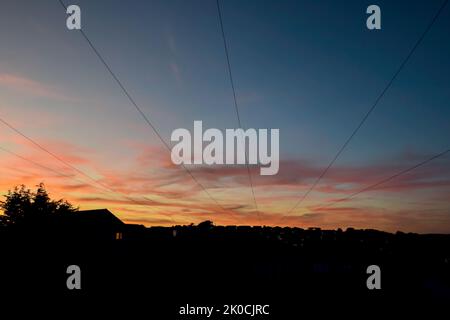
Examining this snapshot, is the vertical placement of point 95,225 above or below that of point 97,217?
below

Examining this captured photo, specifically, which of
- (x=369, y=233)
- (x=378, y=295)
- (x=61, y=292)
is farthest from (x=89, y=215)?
(x=369, y=233)

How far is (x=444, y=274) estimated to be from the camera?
4150 cm

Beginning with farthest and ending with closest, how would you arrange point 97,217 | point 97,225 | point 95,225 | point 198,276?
point 97,217
point 97,225
point 95,225
point 198,276

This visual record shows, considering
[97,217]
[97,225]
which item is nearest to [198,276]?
[97,225]

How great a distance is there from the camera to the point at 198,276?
36.4 m

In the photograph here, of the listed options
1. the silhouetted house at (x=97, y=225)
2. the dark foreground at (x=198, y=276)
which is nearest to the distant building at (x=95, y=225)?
the silhouetted house at (x=97, y=225)

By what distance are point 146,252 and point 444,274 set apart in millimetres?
36914

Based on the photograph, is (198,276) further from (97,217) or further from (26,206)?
(26,206)

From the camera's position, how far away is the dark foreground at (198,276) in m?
24.4

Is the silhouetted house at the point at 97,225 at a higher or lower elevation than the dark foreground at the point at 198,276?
higher

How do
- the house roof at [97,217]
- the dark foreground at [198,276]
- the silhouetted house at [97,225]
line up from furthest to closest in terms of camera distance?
the house roof at [97,217] < the silhouetted house at [97,225] < the dark foreground at [198,276]

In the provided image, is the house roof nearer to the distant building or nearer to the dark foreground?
the distant building

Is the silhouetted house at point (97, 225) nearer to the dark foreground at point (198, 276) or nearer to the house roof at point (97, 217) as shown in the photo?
the house roof at point (97, 217)

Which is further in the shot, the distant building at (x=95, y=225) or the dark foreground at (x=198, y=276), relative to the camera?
the distant building at (x=95, y=225)
